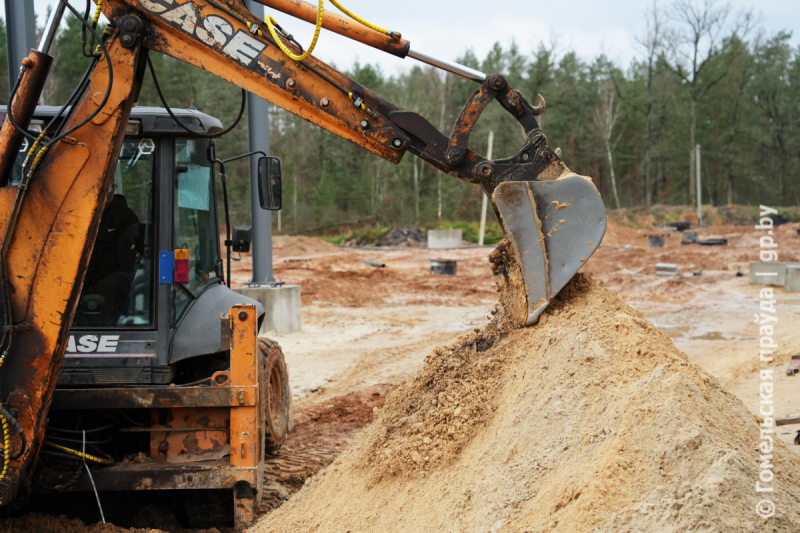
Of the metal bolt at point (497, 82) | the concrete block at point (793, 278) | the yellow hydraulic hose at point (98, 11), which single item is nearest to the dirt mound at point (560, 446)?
the metal bolt at point (497, 82)

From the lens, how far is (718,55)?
4538 centimetres

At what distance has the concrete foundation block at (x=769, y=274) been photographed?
50.0 ft

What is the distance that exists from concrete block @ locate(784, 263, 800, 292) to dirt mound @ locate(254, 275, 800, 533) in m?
12.1

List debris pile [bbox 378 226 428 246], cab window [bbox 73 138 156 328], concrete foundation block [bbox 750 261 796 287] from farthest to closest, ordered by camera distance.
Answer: debris pile [bbox 378 226 428 246] < concrete foundation block [bbox 750 261 796 287] < cab window [bbox 73 138 156 328]

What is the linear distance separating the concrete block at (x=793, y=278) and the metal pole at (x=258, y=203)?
1072 cm

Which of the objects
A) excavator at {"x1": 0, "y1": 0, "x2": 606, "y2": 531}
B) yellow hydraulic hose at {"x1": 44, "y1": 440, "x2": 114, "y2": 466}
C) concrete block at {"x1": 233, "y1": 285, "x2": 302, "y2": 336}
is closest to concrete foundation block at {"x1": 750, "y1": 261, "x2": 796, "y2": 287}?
concrete block at {"x1": 233, "y1": 285, "x2": 302, "y2": 336}

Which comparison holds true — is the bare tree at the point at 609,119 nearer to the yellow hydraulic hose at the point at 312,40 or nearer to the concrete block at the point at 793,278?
the concrete block at the point at 793,278

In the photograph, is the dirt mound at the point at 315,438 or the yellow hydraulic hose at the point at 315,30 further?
the dirt mound at the point at 315,438

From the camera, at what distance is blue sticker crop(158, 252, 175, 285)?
4.19 meters

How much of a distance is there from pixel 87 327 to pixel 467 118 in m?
2.55

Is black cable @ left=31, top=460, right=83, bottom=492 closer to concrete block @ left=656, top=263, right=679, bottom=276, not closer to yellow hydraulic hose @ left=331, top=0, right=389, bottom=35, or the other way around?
yellow hydraulic hose @ left=331, top=0, right=389, bottom=35

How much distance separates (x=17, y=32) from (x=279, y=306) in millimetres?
5269

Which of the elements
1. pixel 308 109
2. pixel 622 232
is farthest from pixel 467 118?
pixel 622 232

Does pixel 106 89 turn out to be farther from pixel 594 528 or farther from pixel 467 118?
pixel 594 528
